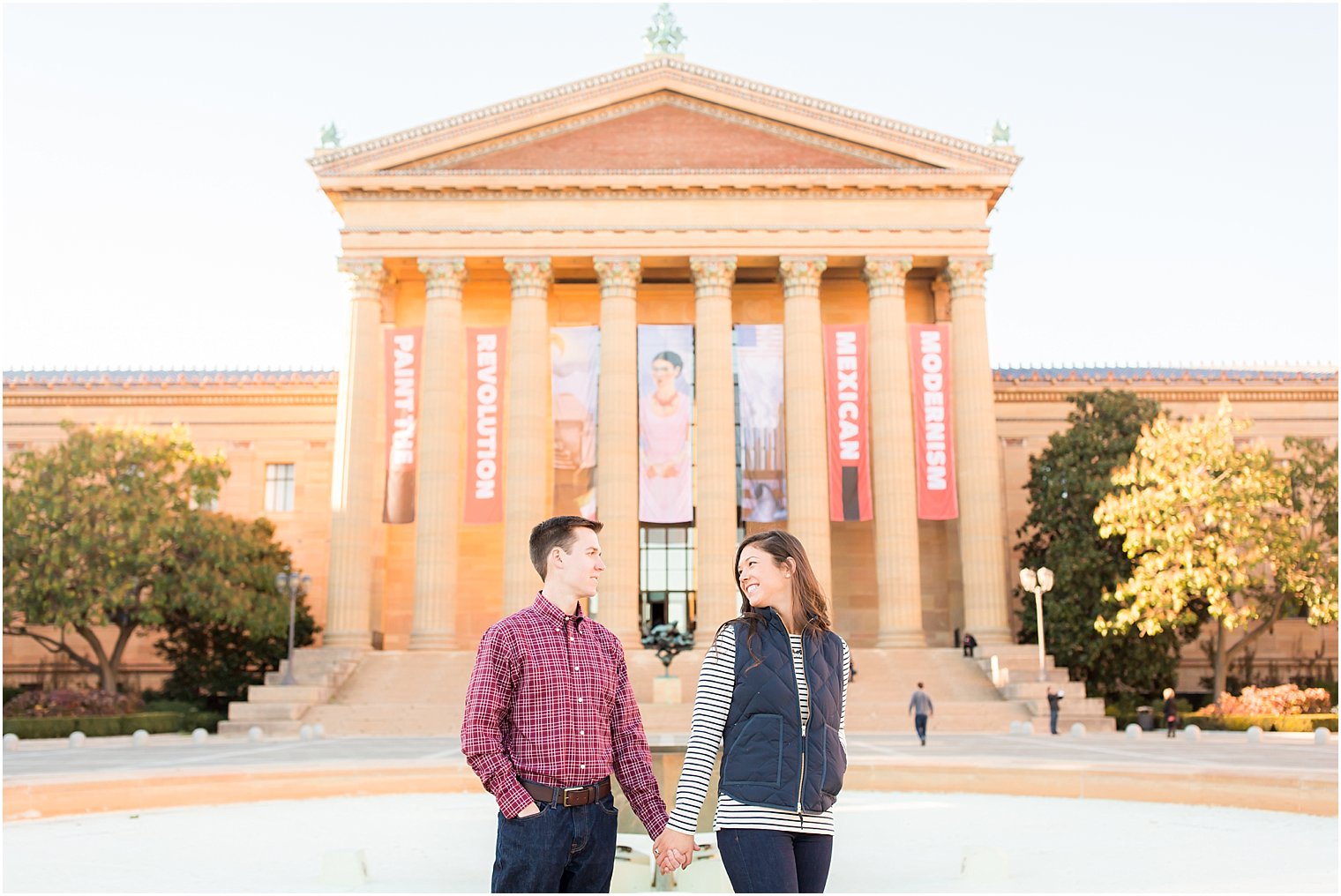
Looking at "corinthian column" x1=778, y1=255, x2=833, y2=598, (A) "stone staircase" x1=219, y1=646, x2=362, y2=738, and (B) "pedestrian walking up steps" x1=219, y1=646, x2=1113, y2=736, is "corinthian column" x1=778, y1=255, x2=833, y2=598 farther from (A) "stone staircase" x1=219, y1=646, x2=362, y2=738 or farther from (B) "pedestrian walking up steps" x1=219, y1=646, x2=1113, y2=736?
(A) "stone staircase" x1=219, y1=646, x2=362, y2=738

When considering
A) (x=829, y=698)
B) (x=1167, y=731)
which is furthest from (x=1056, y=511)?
(x=829, y=698)

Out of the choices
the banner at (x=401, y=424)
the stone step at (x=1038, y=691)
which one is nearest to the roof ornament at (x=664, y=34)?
the banner at (x=401, y=424)

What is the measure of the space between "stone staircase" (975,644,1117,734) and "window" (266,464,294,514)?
27.6 m

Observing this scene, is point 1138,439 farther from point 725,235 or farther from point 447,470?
point 447,470

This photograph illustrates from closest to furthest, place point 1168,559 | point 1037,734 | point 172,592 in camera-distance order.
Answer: point 1037,734 < point 1168,559 < point 172,592

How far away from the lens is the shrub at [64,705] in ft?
114

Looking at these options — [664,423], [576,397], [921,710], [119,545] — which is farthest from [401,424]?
[921,710]

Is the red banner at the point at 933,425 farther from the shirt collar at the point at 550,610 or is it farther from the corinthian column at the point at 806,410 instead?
the shirt collar at the point at 550,610

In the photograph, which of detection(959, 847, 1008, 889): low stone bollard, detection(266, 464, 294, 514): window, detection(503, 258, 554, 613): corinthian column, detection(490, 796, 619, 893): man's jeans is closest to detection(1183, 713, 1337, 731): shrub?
detection(503, 258, 554, 613): corinthian column

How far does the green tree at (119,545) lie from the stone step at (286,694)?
3.33m

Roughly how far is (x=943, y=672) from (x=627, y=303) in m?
16.1

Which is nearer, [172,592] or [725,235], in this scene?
[172,592]

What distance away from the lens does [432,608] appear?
41344 millimetres

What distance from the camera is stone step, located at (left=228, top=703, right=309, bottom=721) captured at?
3462 cm
